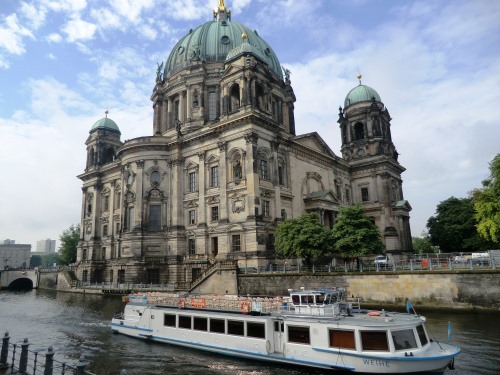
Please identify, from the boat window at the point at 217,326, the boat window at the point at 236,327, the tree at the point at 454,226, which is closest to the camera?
the boat window at the point at 236,327

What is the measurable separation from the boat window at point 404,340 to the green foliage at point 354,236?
24.0 meters

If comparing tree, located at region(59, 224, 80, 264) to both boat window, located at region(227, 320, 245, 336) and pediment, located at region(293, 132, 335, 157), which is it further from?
boat window, located at region(227, 320, 245, 336)

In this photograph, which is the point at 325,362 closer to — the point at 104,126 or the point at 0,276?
the point at 104,126

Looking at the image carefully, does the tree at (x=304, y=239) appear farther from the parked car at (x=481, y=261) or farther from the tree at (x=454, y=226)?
the tree at (x=454, y=226)

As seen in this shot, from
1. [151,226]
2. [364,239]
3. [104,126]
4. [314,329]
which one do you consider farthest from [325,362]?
[104,126]

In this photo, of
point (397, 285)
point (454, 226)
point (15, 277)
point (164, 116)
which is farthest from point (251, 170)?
point (15, 277)

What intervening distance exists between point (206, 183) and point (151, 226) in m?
10.5

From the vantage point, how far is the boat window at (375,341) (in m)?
15.6

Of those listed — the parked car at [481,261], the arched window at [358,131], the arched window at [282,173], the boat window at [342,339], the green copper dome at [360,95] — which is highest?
the green copper dome at [360,95]

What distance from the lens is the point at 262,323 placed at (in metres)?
19.1

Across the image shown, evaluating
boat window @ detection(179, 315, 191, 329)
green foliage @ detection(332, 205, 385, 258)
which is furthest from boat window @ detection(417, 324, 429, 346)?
green foliage @ detection(332, 205, 385, 258)

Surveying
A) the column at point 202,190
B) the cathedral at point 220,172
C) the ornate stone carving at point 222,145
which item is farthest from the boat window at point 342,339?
the ornate stone carving at point 222,145

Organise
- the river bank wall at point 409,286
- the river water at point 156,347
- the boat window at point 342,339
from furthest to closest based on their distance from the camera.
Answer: the river bank wall at point 409,286
the river water at point 156,347
the boat window at point 342,339

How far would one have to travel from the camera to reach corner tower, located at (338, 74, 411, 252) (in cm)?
6494
